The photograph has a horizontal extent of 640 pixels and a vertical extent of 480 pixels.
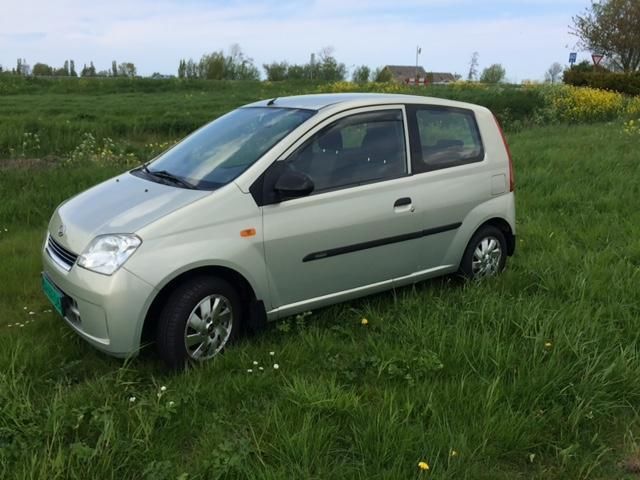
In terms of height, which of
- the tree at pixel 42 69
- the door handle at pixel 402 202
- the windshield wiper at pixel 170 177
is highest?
the tree at pixel 42 69

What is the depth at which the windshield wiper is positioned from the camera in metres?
3.75

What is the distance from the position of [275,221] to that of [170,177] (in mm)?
869

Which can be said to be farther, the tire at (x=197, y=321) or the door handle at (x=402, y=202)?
the door handle at (x=402, y=202)

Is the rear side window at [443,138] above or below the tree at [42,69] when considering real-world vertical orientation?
below

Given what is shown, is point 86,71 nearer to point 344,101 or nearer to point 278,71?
point 278,71

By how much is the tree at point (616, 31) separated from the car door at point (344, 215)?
32171mm

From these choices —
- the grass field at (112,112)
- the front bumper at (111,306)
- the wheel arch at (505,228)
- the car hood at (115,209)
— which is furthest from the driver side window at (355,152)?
the grass field at (112,112)

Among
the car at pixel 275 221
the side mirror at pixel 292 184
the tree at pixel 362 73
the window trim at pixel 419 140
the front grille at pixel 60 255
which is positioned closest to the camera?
the car at pixel 275 221

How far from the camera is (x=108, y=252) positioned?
3271mm

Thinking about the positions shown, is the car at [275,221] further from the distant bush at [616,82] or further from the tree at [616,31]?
the tree at [616,31]

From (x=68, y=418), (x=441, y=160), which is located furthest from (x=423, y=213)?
(x=68, y=418)

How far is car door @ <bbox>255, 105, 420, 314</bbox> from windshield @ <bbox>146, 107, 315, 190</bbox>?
23 centimetres

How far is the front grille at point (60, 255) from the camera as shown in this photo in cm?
344

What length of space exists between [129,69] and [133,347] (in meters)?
51.7
